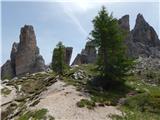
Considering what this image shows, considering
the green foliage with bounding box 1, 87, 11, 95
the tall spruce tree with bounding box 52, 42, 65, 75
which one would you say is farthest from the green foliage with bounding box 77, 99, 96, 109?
the tall spruce tree with bounding box 52, 42, 65, 75

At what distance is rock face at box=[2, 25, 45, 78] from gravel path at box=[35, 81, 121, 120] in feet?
387

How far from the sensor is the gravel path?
127 ft

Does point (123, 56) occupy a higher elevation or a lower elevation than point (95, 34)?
lower

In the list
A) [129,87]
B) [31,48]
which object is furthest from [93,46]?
[31,48]

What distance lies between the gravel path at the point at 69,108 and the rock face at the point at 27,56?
11791cm

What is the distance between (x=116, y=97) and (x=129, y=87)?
7918mm

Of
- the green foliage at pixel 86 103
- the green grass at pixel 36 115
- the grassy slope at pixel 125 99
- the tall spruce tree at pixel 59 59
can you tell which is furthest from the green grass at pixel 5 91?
the green grass at pixel 36 115

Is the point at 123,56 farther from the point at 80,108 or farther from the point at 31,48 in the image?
the point at 31,48

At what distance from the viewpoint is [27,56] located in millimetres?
167375

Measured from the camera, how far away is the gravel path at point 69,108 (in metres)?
38.8

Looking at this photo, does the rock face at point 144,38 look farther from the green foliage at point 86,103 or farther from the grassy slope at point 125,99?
the green foliage at point 86,103

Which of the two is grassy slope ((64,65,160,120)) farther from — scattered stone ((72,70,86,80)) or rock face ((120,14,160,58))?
rock face ((120,14,160,58))

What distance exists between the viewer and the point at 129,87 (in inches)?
2285

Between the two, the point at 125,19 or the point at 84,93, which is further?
the point at 125,19
